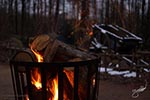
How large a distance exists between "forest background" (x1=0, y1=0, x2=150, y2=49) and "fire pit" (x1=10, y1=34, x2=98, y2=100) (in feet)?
28.2

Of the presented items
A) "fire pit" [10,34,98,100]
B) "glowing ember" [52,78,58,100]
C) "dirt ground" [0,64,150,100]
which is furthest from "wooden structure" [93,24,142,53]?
"glowing ember" [52,78,58,100]

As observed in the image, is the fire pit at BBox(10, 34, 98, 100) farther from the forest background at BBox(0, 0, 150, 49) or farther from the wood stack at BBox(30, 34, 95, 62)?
the forest background at BBox(0, 0, 150, 49)

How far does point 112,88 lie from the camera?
9.41m

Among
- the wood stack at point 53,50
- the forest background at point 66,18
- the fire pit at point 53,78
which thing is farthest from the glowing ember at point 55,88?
the forest background at point 66,18

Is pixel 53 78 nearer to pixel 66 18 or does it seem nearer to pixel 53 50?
pixel 53 50

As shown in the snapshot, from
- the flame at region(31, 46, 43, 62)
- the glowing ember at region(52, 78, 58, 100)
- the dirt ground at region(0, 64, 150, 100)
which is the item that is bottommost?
the dirt ground at region(0, 64, 150, 100)

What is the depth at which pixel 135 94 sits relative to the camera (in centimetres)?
832

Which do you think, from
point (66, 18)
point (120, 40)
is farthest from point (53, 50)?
point (66, 18)

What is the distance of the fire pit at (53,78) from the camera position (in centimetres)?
383

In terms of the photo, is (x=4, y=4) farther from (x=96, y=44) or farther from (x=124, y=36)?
(x=124, y=36)

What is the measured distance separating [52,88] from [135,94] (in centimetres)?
471

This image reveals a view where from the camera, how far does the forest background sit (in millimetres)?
13195

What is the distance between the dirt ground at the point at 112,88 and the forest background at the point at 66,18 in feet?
10.3

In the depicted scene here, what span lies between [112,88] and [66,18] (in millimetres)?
19175
